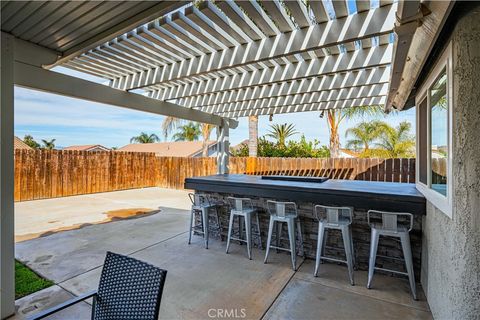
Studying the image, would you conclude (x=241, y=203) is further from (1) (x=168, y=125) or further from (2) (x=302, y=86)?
(1) (x=168, y=125)

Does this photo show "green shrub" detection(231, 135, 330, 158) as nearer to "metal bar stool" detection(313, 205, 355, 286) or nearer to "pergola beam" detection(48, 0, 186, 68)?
"metal bar stool" detection(313, 205, 355, 286)

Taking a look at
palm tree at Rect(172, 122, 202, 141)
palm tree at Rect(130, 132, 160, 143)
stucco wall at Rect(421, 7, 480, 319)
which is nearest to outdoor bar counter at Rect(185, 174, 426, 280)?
stucco wall at Rect(421, 7, 480, 319)

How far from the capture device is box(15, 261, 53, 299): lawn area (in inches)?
114

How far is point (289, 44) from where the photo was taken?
10.3ft

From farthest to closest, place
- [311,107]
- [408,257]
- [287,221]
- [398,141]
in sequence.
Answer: [398,141], [311,107], [287,221], [408,257]

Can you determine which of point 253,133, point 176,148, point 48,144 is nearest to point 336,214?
point 253,133

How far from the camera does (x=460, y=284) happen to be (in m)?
1.74

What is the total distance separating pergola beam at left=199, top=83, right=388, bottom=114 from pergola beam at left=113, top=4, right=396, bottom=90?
7.53 feet

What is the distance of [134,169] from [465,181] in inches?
469

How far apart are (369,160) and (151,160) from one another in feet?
31.4

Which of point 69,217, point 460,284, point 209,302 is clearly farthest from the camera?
point 69,217

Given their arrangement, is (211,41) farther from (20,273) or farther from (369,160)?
(369,160)

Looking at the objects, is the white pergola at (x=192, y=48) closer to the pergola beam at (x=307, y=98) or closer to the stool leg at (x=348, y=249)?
the pergola beam at (x=307, y=98)

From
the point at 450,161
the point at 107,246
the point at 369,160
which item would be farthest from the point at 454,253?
the point at 369,160
